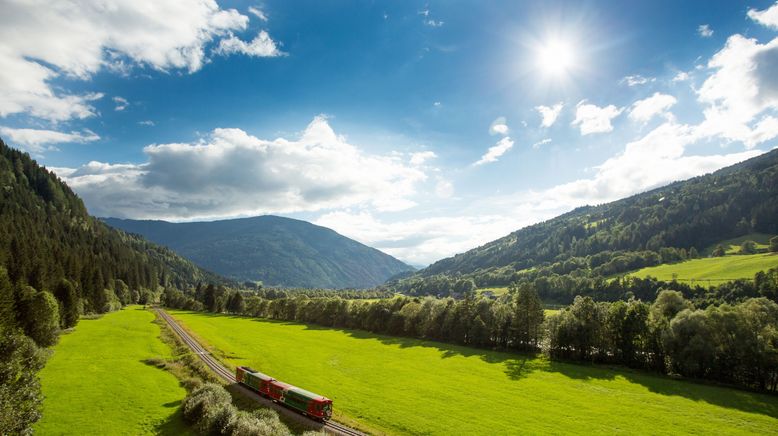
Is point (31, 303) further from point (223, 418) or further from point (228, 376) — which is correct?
point (223, 418)

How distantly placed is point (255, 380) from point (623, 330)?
81260 mm

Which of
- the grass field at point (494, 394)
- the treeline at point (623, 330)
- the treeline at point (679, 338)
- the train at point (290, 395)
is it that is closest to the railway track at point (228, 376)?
the train at point (290, 395)

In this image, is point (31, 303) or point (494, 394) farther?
point (31, 303)

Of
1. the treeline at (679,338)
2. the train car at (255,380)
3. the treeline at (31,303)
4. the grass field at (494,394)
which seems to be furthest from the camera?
the treeline at (679,338)

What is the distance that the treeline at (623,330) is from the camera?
7050 centimetres

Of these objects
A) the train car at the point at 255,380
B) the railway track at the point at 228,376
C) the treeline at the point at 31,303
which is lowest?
the railway track at the point at 228,376

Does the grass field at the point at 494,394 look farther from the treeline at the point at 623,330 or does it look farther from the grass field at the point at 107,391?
the grass field at the point at 107,391

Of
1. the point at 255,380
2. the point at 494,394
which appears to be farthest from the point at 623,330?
the point at 255,380

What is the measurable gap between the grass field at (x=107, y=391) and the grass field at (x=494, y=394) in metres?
19.0

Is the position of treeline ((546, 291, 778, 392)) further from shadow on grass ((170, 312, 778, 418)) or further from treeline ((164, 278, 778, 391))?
shadow on grass ((170, 312, 778, 418))

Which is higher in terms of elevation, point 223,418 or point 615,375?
point 615,375

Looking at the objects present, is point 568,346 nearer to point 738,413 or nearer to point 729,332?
point 729,332

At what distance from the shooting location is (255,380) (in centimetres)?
6106

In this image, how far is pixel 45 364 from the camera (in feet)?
212
